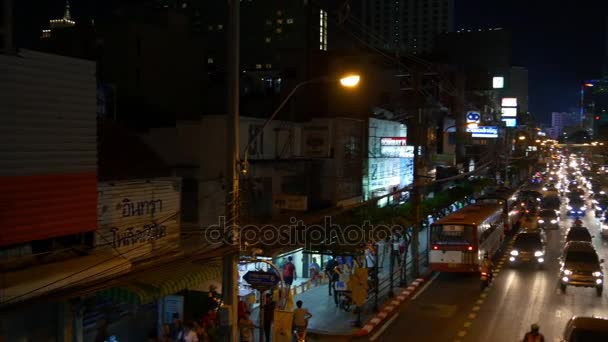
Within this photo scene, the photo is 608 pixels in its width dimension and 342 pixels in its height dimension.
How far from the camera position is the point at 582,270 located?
2367 centimetres

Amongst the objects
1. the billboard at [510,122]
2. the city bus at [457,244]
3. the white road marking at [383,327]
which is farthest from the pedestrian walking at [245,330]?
the billboard at [510,122]

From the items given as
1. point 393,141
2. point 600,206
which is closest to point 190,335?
point 393,141

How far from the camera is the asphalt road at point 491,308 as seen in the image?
18.7m

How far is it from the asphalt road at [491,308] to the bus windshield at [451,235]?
1871 millimetres

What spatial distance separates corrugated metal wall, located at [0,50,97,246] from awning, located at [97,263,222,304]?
1749mm

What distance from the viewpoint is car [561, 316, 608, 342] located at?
12.8 metres

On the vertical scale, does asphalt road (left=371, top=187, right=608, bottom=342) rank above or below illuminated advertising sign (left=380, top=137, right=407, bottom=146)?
below

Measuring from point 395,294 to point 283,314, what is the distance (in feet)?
31.8

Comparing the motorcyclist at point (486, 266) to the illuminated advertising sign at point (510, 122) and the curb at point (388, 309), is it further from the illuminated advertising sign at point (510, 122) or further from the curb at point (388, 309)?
the illuminated advertising sign at point (510, 122)

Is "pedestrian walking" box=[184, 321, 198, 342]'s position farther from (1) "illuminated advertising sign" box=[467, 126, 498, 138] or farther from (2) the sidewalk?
(1) "illuminated advertising sign" box=[467, 126, 498, 138]

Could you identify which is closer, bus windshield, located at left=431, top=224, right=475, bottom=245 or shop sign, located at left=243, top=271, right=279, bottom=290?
shop sign, located at left=243, top=271, right=279, bottom=290

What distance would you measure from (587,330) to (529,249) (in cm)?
1856

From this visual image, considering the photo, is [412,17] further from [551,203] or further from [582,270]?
[582,270]

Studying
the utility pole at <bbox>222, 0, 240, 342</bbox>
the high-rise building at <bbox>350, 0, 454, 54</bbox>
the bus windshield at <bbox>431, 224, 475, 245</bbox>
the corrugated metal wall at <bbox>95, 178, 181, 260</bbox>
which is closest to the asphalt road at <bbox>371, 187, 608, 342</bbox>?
the bus windshield at <bbox>431, 224, 475, 245</bbox>
